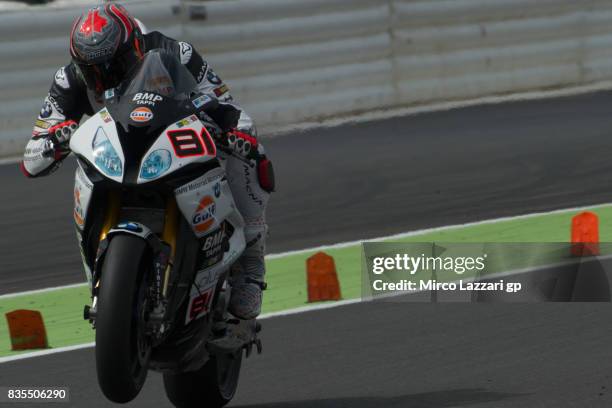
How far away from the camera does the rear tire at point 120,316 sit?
16.3ft

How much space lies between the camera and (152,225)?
17.6 ft

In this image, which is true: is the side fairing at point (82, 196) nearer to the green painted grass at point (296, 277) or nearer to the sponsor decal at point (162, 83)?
the sponsor decal at point (162, 83)

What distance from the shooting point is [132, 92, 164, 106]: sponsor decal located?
5.42m

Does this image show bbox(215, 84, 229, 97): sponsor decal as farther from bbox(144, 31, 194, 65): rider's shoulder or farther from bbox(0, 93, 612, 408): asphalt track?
bbox(0, 93, 612, 408): asphalt track

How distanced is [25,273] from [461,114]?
600 cm

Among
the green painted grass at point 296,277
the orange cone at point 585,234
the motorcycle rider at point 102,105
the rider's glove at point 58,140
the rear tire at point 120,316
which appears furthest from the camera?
the orange cone at point 585,234

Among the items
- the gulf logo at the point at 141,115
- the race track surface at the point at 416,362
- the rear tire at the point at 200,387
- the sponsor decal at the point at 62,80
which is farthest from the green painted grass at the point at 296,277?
the gulf logo at the point at 141,115

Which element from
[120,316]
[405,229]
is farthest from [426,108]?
[120,316]

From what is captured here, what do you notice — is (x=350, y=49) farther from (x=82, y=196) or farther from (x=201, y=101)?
(x=82, y=196)

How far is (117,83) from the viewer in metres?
5.67

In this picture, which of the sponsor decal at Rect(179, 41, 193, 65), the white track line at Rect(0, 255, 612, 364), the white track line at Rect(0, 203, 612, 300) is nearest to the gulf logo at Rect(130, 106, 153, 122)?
the sponsor decal at Rect(179, 41, 193, 65)

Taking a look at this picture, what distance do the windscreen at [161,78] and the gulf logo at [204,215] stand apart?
0.45 m

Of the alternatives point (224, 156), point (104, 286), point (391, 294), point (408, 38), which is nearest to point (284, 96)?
point (408, 38)

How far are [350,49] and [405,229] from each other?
424 cm
